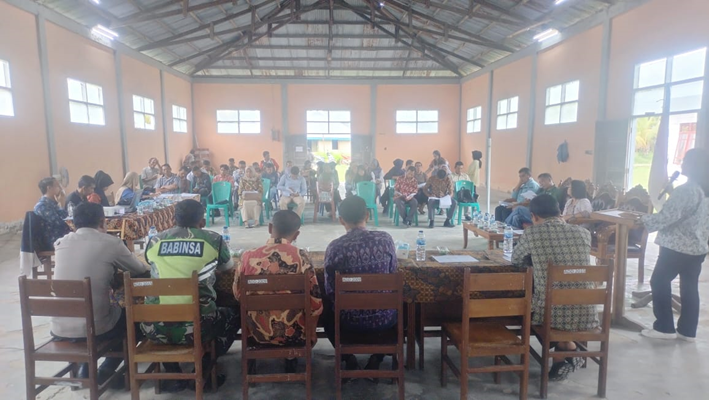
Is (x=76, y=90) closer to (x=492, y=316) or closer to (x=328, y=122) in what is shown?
(x=328, y=122)

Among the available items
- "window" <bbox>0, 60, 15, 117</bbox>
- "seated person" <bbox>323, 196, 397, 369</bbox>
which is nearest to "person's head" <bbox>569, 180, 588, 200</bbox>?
"seated person" <bbox>323, 196, 397, 369</bbox>

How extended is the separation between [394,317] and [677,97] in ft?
22.8

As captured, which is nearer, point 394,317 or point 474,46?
point 394,317

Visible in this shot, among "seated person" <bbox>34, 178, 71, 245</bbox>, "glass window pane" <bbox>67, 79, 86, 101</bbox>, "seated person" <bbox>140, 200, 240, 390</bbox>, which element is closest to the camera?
"seated person" <bbox>140, 200, 240, 390</bbox>

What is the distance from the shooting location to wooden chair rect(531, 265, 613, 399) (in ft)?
7.94

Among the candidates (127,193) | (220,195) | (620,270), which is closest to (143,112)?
(220,195)

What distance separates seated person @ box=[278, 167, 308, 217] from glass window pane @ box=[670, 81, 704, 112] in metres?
6.36

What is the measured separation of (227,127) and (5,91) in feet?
29.5

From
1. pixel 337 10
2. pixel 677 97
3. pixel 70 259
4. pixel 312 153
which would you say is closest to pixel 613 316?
pixel 70 259

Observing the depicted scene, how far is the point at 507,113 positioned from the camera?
12930 mm

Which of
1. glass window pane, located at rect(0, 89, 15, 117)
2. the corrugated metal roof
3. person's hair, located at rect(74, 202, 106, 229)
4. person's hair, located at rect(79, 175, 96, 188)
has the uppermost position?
the corrugated metal roof

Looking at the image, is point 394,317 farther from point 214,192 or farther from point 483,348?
point 214,192

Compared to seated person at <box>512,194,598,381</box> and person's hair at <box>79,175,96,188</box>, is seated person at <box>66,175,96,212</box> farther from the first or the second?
seated person at <box>512,194,598,381</box>

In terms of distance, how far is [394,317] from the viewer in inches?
103
